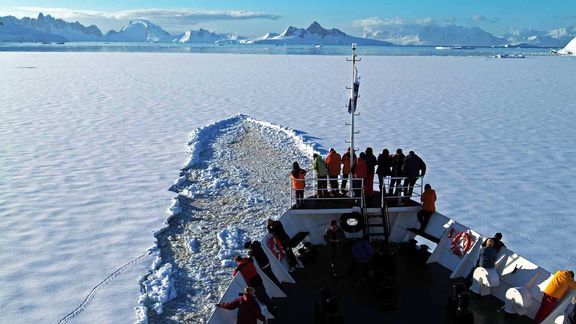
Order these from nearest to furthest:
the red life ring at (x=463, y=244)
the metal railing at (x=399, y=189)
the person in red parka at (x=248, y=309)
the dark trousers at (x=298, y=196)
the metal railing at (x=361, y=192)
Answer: the person in red parka at (x=248, y=309), the red life ring at (x=463, y=244), the metal railing at (x=361, y=192), the dark trousers at (x=298, y=196), the metal railing at (x=399, y=189)

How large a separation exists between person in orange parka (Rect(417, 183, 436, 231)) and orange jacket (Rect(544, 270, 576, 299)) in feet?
9.00

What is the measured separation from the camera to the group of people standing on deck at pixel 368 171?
955cm

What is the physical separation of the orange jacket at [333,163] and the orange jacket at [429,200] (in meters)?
2.01

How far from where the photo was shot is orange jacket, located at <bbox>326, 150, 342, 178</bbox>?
1025cm

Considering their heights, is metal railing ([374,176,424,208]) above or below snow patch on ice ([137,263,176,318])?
above

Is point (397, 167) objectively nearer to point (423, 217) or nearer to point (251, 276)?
point (423, 217)

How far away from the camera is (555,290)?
636 centimetres

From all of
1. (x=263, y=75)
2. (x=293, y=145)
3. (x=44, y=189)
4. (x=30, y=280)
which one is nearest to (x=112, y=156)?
(x=44, y=189)

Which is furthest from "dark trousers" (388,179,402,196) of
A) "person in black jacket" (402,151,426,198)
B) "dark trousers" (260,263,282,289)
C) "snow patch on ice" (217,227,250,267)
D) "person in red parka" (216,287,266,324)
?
"person in red parka" (216,287,266,324)

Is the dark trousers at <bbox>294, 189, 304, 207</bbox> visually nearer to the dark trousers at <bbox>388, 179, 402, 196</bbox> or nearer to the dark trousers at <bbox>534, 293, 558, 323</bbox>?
the dark trousers at <bbox>388, 179, 402, 196</bbox>

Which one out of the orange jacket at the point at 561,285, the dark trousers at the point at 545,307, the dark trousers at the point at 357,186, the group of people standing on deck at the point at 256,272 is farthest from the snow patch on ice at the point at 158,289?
the orange jacket at the point at 561,285

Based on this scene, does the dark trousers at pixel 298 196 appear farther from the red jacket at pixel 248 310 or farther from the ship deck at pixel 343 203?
the red jacket at pixel 248 310

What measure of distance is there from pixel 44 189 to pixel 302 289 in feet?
28.9

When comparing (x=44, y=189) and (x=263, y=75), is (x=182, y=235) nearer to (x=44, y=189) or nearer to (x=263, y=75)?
(x=44, y=189)
